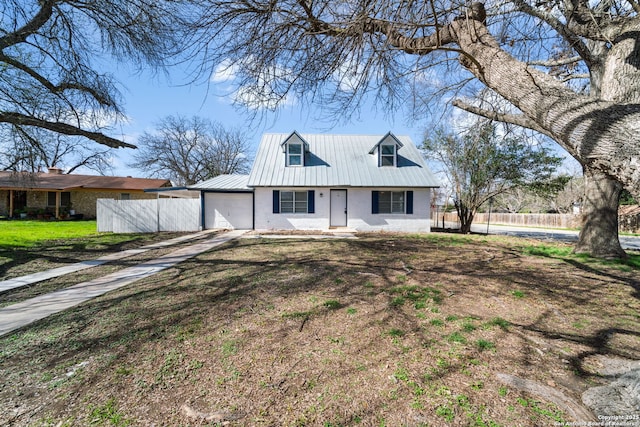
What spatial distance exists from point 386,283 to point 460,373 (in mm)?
2509

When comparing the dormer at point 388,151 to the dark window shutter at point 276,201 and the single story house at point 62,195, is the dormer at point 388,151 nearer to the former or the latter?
the dark window shutter at point 276,201

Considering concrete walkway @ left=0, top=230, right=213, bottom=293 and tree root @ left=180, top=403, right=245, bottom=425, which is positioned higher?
concrete walkway @ left=0, top=230, right=213, bottom=293

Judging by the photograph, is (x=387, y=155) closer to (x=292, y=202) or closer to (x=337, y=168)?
(x=337, y=168)

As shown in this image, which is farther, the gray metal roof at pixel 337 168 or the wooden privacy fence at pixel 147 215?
the wooden privacy fence at pixel 147 215

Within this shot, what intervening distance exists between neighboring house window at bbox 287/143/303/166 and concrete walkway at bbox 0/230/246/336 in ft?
30.2

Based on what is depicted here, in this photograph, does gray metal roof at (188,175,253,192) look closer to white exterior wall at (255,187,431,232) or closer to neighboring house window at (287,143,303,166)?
white exterior wall at (255,187,431,232)

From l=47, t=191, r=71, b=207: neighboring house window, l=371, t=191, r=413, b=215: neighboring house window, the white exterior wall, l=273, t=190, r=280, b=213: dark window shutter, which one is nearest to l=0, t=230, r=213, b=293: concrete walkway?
the white exterior wall

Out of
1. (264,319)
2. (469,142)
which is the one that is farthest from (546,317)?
(469,142)

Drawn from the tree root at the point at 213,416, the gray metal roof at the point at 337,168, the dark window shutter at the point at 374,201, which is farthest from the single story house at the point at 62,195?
the tree root at the point at 213,416

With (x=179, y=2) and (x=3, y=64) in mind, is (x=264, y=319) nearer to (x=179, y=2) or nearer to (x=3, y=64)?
(x=179, y=2)

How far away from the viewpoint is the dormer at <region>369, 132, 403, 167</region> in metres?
14.9

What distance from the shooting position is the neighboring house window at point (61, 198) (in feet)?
72.8

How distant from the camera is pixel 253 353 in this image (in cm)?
272

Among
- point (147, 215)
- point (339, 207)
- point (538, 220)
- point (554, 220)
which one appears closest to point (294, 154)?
point (339, 207)
